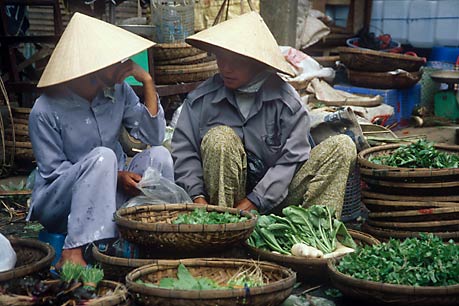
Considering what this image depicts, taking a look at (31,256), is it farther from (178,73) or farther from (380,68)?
(380,68)

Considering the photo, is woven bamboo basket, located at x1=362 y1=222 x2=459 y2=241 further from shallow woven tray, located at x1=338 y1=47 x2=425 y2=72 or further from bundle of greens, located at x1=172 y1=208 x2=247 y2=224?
shallow woven tray, located at x1=338 y1=47 x2=425 y2=72

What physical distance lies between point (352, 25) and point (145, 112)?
22.0 ft

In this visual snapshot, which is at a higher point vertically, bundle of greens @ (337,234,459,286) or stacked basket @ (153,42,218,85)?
stacked basket @ (153,42,218,85)

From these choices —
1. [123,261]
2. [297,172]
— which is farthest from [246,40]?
[123,261]

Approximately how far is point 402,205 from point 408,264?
0.87 meters

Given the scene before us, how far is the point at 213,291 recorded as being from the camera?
9.87 ft

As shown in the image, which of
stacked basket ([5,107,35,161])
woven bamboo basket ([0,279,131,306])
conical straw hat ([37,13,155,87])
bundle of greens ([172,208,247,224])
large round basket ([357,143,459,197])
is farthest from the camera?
stacked basket ([5,107,35,161])

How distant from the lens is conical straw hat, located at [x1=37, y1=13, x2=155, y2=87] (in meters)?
3.90

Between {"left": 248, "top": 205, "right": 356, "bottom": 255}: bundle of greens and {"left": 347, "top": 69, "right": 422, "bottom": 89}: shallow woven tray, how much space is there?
4653mm

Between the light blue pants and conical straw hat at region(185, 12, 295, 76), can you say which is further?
conical straw hat at region(185, 12, 295, 76)

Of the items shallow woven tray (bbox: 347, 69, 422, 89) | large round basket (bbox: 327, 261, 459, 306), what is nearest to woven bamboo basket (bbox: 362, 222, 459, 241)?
large round basket (bbox: 327, 261, 459, 306)

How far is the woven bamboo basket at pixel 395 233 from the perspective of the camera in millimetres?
4309

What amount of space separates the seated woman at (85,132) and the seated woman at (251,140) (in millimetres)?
267

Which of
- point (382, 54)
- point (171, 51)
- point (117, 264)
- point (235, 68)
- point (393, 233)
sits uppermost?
point (235, 68)
